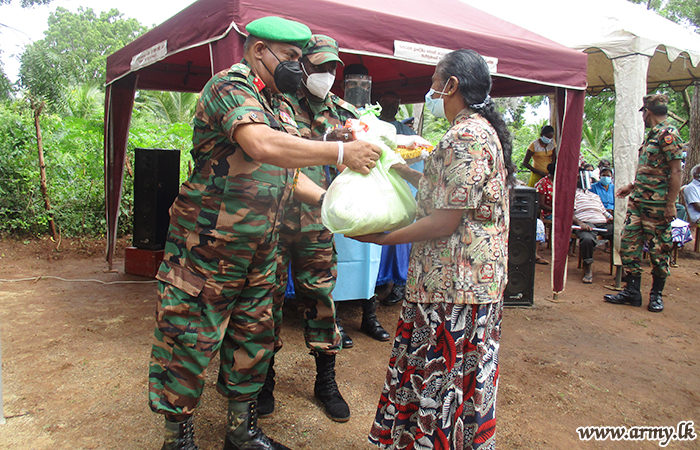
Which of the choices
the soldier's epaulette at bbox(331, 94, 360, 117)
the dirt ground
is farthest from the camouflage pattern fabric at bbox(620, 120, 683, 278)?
the soldier's epaulette at bbox(331, 94, 360, 117)

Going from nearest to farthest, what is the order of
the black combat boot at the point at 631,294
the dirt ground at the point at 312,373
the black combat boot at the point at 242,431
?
the black combat boot at the point at 242,431
the dirt ground at the point at 312,373
the black combat boot at the point at 631,294

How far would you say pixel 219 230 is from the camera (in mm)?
1784

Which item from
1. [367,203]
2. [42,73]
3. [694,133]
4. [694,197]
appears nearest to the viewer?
[367,203]

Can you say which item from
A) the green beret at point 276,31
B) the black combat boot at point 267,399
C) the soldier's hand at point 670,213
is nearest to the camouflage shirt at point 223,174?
the green beret at point 276,31

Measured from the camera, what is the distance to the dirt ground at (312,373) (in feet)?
7.66

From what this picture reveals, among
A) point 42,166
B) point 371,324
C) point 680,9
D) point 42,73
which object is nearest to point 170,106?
point 42,166

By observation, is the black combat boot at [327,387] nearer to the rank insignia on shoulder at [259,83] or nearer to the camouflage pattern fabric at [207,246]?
the camouflage pattern fabric at [207,246]

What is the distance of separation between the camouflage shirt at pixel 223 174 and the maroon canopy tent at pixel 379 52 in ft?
4.11

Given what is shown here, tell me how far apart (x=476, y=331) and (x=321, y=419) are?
1225 mm

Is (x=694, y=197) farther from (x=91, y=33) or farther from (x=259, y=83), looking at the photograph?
(x=91, y=33)

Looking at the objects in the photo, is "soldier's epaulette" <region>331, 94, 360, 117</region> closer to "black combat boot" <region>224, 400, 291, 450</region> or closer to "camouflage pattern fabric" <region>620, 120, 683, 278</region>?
"black combat boot" <region>224, 400, 291, 450</region>

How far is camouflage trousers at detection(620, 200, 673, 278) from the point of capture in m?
4.75

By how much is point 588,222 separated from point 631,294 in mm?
1724

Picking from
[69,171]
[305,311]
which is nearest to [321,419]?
[305,311]
